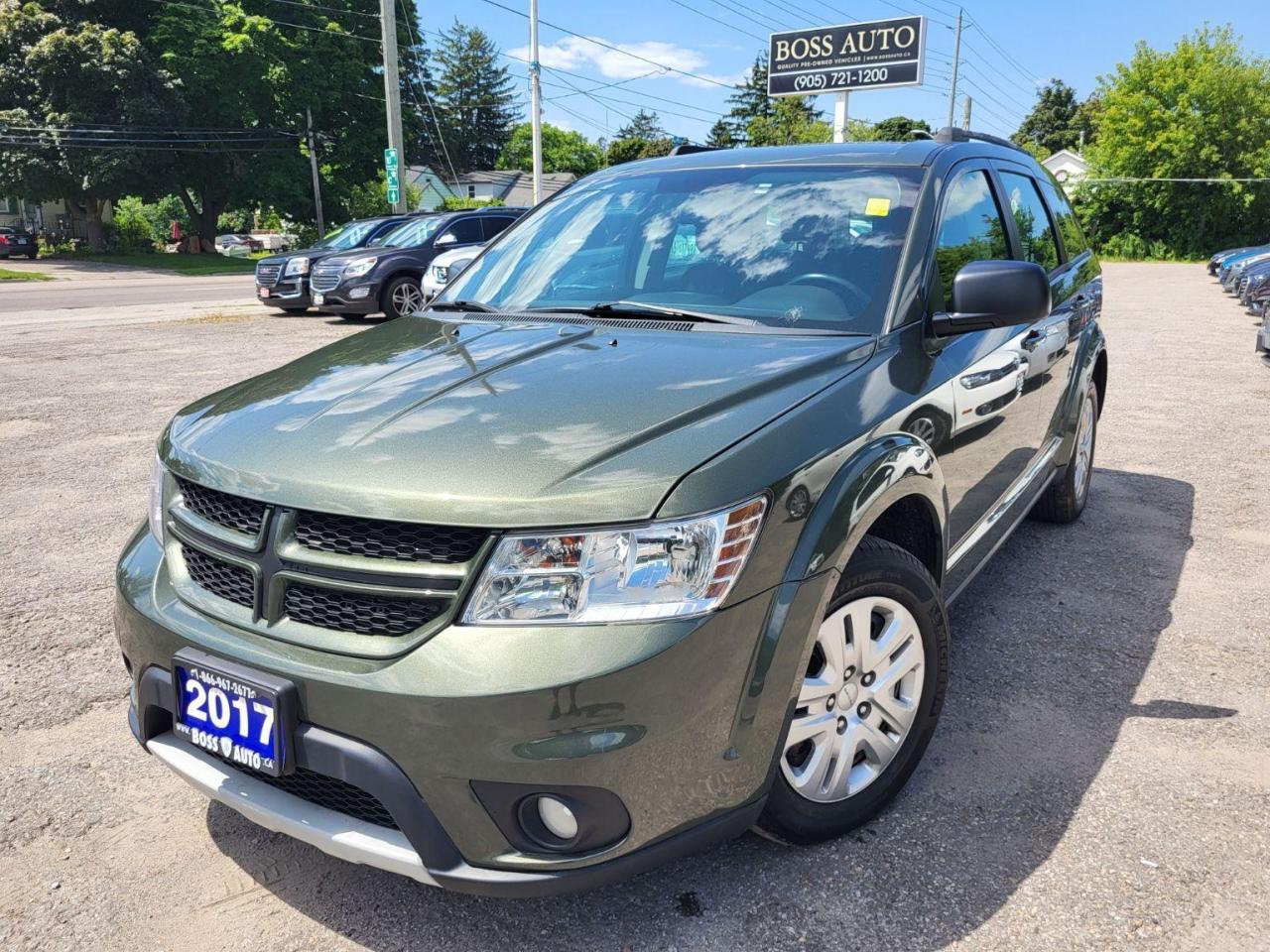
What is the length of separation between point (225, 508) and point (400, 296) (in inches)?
484

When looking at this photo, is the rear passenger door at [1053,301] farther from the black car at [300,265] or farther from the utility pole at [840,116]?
the utility pole at [840,116]

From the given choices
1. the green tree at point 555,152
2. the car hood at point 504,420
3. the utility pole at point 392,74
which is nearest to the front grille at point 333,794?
the car hood at point 504,420

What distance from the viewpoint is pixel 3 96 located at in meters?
38.5

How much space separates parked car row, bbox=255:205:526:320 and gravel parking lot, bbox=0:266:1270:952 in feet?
29.9

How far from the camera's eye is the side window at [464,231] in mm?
14539

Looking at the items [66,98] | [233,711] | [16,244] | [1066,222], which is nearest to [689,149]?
[1066,222]

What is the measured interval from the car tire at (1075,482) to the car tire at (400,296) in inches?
410

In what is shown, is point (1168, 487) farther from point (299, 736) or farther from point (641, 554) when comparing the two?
point (299, 736)

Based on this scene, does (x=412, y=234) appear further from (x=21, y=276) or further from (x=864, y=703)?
(x=21, y=276)

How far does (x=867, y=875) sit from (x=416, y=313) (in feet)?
7.62

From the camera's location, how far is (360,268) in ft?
44.5

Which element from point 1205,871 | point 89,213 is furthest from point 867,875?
point 89,213

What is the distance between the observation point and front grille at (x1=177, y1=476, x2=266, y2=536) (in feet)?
6.65

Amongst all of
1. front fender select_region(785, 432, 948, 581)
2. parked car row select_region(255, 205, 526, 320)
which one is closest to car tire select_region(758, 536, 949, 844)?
front fender select_region(785, 432, 948, 581)
